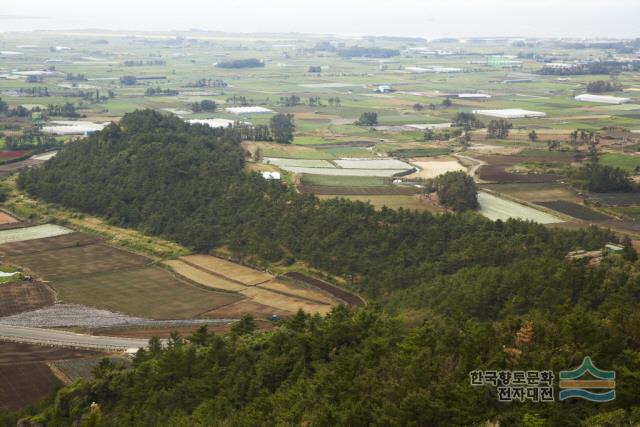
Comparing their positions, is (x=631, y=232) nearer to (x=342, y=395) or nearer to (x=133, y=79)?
(x=342, y=395)

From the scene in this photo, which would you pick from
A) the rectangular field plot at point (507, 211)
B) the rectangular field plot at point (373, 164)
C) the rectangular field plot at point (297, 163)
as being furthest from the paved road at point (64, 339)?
the rectangular field plot at point (373, 164)

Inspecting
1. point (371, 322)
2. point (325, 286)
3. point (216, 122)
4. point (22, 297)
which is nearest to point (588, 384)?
point (371, 322)

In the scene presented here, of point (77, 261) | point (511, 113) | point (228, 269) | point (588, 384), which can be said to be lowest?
point (228, 269)

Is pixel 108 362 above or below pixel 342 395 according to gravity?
below

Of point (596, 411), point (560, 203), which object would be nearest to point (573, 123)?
point (560, 203)

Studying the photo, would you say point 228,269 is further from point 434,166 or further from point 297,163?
point 434,166

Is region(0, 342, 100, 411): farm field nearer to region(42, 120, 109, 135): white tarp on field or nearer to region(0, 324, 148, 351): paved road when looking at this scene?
region(0, 324, 148, 351): paved road
